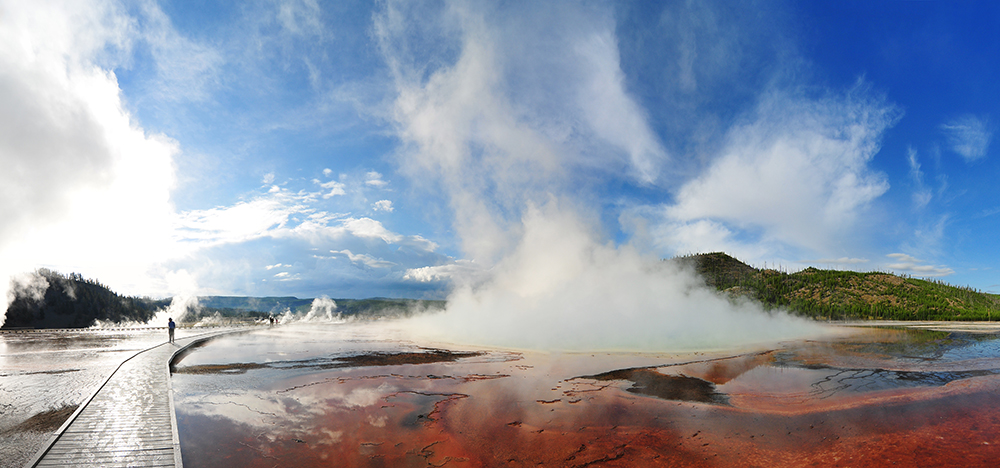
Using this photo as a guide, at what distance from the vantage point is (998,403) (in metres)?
12.0

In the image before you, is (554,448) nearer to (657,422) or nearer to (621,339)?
(657,422)

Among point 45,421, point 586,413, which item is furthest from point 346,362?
point 586,413

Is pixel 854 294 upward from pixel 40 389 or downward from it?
upward

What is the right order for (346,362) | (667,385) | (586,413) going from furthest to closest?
(346,362)
(667,385)
(586,413)

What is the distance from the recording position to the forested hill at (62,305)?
4977cm

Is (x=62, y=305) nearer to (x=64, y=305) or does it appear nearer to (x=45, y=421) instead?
(x=64, y=305)

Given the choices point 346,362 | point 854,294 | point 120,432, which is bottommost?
point 346,362

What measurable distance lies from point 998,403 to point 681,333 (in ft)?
67.9

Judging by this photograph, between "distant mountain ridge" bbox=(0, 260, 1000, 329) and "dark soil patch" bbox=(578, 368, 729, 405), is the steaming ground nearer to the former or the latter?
"dark soil patch" bbox=(578, 368, 729, 405)

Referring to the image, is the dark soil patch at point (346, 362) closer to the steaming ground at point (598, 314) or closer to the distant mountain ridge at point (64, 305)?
the steaming ground at point (598, 314)

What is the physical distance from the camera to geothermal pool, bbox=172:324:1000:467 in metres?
8.44

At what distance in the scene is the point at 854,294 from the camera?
108062 mm

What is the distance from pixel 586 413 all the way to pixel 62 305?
75.4m

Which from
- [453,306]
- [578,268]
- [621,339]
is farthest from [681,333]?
[453,306]
